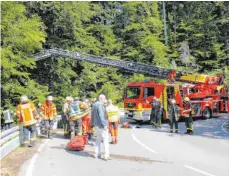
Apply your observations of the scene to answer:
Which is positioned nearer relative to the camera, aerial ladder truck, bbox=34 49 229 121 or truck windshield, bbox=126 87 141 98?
aerial ladder truck, bbox=34 49 229 121

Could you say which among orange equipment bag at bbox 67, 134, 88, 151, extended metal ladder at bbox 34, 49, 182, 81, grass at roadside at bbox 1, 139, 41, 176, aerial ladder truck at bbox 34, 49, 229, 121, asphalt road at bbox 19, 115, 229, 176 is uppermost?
extended metal ladder at bbox 34, 49, 182, 81

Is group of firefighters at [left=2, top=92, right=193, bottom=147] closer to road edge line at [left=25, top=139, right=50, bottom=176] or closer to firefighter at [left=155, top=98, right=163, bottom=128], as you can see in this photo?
road edge line at [left=25, top=139, right=50, bottom=176]

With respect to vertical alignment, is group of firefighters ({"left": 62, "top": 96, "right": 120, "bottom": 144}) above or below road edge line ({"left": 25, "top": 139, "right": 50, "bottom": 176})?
above

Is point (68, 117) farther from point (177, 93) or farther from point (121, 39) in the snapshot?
point (121, 39)

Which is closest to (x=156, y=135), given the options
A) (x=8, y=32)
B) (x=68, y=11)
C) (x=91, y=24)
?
(x=8, y=32)

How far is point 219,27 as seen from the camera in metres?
50.8

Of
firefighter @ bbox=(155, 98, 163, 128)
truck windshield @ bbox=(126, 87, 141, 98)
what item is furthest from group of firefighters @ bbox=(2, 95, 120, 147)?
truck windshield @ bbox=(126, 87, 141, 98)

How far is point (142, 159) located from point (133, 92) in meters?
12.8

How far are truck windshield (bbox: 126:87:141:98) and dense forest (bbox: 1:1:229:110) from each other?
7.39m

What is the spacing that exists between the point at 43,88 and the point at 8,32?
9630 millimetres

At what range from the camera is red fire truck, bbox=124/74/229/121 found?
2284 centimetres

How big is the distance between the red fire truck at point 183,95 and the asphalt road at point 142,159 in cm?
664

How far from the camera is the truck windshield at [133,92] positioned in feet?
76.2

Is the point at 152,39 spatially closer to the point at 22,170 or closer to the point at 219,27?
the point at 219,27
